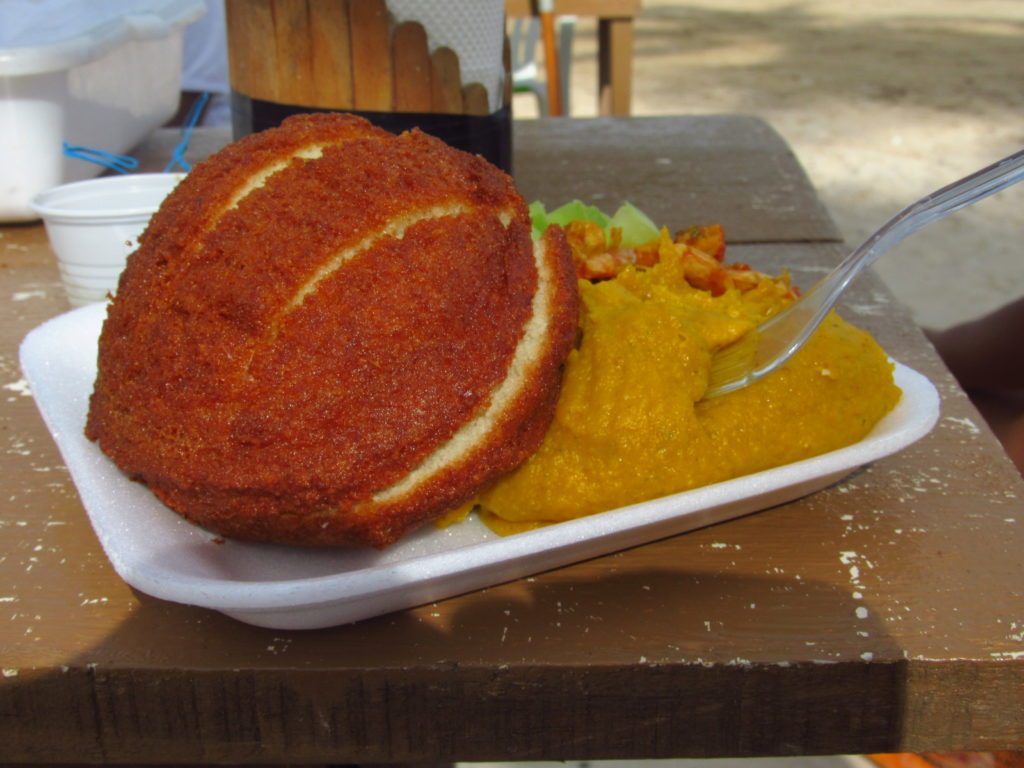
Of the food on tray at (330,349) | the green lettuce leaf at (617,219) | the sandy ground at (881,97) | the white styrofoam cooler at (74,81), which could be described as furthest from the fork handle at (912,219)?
the sandy ground at (881,97)

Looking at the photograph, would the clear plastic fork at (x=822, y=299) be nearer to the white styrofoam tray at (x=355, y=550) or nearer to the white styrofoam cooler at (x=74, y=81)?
the white styrofoam tray at (x=355, y=550)

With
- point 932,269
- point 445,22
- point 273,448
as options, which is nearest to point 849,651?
point 273,448

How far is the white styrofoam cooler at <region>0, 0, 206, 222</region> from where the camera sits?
1899 millimetres

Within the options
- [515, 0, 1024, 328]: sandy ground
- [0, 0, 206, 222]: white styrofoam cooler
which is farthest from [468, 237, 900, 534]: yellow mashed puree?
[515, 0, 1024, 328]: sandy ground

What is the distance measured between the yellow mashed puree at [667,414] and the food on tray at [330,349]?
0.16 ft

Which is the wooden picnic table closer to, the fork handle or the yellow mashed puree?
the yellow mashed puree

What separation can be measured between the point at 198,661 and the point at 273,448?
22 centimetres

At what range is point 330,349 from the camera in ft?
3.06

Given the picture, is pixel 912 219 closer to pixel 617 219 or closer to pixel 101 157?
pixel 617 219

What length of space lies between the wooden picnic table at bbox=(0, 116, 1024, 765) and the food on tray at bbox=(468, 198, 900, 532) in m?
0.09

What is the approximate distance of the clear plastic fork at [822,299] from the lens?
1.04m

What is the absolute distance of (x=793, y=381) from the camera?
110cm

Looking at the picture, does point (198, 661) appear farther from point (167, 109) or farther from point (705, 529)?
point (167, 109)

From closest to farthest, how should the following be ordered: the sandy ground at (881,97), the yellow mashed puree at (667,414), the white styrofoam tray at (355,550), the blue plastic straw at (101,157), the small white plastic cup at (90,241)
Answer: the white styrofoam tray at (355,550)
the yellow mashed puree at (667,414)
the small white plastic cup at (90,241)
the blue plastic straw at (101,157)
the sandy ground at (881,97)
